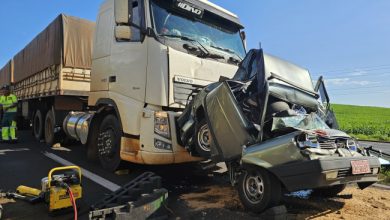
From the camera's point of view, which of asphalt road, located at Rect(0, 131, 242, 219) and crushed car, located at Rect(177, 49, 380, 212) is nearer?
crushed car, located at Rect(177, 49, 380, 212)

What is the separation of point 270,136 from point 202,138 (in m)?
1.04

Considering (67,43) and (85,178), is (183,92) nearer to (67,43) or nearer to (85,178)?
(85,178)

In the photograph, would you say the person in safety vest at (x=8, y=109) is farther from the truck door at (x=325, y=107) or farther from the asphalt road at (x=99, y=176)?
the truck door at (x=325, y=107)

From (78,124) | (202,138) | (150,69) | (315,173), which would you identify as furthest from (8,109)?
(315,173)

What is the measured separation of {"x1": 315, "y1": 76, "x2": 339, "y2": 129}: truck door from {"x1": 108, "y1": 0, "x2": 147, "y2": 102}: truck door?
8.44 ft

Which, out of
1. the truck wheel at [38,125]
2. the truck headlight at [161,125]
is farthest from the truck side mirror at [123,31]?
the truck wheel at [38,125]

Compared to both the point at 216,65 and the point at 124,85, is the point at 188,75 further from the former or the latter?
the point at 124,85

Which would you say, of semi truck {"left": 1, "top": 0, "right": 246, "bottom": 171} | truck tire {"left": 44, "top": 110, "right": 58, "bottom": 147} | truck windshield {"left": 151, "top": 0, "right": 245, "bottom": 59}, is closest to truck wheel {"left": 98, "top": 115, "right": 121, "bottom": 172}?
semi truck {"left": 1, "top": 0, "right": 246, "bottom": 171}

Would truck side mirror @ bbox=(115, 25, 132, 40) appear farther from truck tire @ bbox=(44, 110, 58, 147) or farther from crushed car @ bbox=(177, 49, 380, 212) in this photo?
truck tire @ bbox=(44, 110, 58, 147)

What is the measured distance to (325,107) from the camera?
5066 millimetres

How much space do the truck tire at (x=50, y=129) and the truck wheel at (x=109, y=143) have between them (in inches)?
149

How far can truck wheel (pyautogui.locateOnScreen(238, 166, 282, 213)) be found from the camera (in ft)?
12.1

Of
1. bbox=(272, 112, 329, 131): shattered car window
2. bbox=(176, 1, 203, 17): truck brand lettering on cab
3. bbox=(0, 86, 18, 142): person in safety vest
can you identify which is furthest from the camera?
bbox=(0, 86, 18, 142): person in safety vest

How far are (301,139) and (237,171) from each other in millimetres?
1021
